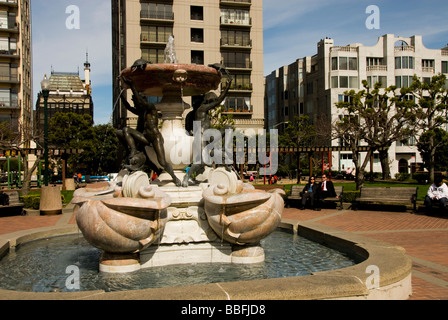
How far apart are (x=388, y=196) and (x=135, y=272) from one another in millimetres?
10476

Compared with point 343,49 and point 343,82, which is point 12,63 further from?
point 343,49

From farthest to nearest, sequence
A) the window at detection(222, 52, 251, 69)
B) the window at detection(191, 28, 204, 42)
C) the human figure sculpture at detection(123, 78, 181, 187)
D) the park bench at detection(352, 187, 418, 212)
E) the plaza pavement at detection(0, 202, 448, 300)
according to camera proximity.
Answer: the window at detection(222, 52, 251, 69), the window at detection(191, 28, 204, 42), the park bench at detection(352, 187, 418, 212), the human figure sculpture at detection(123, 78, 181, 187), the plaza pavement at detection(0, 202, 448, 300)

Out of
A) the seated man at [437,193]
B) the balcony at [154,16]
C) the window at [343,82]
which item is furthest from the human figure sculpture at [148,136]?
the window at [343,82]

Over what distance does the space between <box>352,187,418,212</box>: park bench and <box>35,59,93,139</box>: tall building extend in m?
78.4

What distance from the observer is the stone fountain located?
6.23m

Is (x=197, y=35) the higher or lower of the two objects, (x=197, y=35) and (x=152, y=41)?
the higher

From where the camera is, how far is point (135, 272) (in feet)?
21.4

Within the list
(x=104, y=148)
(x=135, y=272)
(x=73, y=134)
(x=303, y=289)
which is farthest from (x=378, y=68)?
(x=303, y=289)

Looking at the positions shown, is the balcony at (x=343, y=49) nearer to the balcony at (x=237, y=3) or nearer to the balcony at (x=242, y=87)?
the balcony at (x=237, y=3)

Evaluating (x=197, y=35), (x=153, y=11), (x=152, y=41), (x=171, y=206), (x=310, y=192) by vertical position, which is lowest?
(x=310, y=192)

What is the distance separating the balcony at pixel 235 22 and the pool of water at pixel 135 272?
4448cm

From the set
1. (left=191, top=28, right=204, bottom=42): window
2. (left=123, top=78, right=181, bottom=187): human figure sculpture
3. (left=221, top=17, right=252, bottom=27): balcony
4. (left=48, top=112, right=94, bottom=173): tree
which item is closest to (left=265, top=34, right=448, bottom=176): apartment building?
(left=221, top=17, right=252, bottom=27): balcony

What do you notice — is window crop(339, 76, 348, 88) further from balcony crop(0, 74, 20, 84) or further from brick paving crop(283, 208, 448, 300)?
brick paving crop(283, 208, 448, 300)
